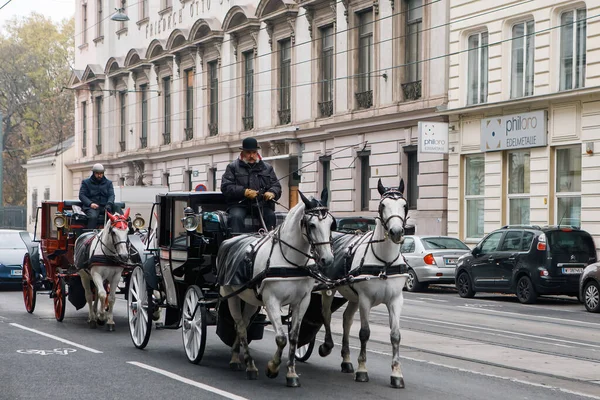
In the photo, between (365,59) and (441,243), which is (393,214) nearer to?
(441,243)

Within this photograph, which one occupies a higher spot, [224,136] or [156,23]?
[156,23]

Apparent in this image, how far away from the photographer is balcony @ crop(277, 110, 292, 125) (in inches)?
1673

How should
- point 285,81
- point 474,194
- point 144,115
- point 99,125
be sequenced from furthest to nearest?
point 99,125 < point 144,115 < point 285,81 < point 474,194

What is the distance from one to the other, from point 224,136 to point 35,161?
2625cm

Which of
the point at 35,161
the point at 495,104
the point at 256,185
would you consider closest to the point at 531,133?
the point at 495,104

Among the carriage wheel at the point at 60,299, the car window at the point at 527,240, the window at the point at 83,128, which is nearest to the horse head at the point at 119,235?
the carriage wheel at the point at 60,299

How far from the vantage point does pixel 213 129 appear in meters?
48.7

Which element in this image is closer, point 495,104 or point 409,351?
point 409,351

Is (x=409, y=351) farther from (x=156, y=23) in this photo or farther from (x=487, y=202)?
(x=156, y=23)

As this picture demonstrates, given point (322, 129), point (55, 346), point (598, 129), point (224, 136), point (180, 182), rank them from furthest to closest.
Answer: point (180, 182)
point (224, 136)
point (322, 129)
point (598, 129)
point (55, 346)

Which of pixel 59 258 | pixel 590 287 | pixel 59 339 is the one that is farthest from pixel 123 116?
pixel 59 339

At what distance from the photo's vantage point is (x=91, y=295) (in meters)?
17.3

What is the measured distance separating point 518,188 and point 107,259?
1789 centimetres

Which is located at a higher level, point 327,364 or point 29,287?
point 29,287
